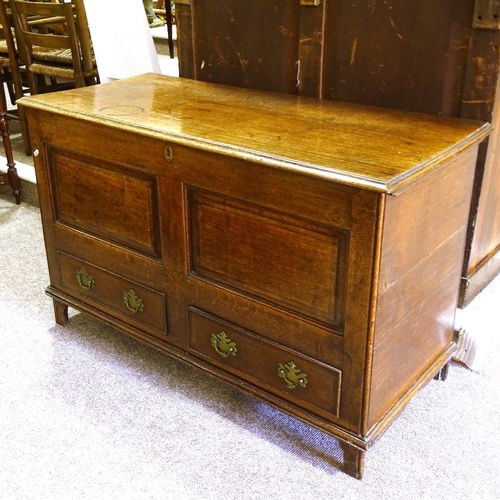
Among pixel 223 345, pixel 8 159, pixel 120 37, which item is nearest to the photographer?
pixel 223 345

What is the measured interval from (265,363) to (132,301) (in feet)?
1.56

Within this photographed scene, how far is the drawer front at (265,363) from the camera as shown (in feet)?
4.92

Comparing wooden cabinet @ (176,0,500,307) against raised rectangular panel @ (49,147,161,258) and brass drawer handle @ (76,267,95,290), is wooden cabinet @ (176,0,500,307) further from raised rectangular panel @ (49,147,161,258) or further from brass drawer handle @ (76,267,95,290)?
brass drawer handle @ (76,267,95,290)

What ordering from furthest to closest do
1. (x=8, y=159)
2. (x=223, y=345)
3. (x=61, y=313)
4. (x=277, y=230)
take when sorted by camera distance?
(x=8, y=159) → (x=61, y=313) → (x=223, y=345) → (x=277, y=230)

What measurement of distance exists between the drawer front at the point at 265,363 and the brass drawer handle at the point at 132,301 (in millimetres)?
192

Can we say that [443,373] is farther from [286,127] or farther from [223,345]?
[286,127]

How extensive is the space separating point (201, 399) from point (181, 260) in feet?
Result: 1.34

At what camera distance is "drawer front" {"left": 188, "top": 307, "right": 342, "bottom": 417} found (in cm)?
150

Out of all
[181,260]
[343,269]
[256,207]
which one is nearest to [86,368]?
[181,260]

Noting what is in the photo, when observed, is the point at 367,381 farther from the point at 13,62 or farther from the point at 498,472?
the point at 13,62

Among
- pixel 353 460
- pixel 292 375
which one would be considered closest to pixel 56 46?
pixel 292 375

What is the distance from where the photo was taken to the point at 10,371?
1.94 m

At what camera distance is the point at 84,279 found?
1979 millimetres

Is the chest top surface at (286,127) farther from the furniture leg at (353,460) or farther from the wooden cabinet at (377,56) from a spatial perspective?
the furniture leg at (353,460)
